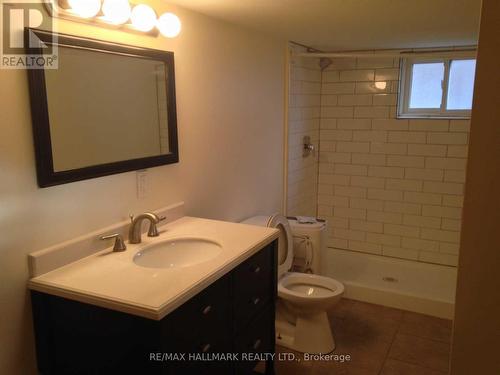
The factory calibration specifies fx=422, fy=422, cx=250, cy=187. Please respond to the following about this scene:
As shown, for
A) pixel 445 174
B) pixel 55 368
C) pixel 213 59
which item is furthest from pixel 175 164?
pixel 445 174

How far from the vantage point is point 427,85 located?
378cm

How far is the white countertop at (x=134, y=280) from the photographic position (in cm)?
134

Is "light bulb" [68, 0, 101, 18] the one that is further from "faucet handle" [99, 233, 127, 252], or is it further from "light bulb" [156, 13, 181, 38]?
"faucet handle" [99, 233, 127, 252]

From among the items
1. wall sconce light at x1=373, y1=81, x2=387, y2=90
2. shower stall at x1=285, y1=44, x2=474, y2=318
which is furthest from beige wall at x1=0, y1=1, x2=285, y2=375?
wall sconce light at x1=373, y1=81, x2=387, y2=90

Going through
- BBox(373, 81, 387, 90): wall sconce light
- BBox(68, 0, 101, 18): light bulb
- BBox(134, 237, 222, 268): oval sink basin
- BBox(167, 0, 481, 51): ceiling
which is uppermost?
BBox(167, 0, 481, 51): ceiling

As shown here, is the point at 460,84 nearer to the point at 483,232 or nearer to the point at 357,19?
the point at 357,19

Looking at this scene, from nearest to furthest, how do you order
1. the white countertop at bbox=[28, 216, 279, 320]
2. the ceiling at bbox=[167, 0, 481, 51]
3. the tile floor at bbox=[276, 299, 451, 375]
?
the white countertop at bbox=[28, 216, 279, 320] → the ceiling at bbox=[167, 0, 481, 51] → the tile floor at bbox=[276, 299, 451, 375]

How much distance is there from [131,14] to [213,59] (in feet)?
2.37

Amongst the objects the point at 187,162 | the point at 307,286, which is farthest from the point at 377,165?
the point at 187,162

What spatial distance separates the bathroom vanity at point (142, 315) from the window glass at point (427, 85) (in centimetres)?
265

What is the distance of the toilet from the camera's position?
257cm

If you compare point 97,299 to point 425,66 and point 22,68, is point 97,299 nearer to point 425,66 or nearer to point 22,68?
point 22,68

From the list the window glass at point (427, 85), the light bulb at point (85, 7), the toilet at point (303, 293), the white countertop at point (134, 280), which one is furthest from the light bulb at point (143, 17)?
the window glass at point (427, 85)

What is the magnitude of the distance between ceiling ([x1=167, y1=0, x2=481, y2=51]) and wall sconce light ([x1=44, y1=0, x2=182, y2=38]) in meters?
0.19
